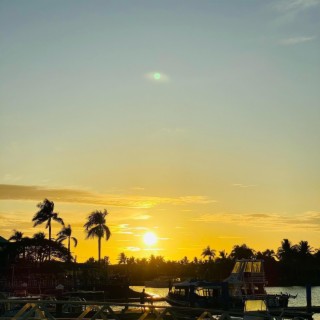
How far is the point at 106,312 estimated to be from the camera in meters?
22.2

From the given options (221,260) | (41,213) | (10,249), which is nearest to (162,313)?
(10,249)

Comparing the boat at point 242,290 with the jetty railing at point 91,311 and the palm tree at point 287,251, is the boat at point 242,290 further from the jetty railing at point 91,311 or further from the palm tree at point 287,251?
the palm tree at point 287,251

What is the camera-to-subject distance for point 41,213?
117062mm

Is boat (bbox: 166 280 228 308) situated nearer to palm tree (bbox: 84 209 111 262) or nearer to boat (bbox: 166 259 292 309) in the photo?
boat (bbox: 166 259 292 309)

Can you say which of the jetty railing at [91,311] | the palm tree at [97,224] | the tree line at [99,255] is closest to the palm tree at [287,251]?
Result: the tree line at [99,255]

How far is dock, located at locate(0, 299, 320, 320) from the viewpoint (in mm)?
17250

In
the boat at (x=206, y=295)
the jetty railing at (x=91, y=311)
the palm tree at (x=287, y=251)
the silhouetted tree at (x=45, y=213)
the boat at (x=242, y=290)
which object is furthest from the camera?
the palm tree at (x=287, y=251)

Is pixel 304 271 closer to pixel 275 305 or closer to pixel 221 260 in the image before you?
pixel 221 260

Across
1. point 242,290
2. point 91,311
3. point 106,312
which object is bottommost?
point 91,311

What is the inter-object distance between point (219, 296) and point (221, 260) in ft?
378

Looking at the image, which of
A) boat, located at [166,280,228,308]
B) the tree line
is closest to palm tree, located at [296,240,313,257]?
the tree line

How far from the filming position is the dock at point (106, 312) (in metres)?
17.2

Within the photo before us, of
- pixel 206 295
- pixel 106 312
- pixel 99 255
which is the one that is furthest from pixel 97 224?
pixel 106 312

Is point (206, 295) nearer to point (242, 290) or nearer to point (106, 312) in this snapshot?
point (242, 290)
